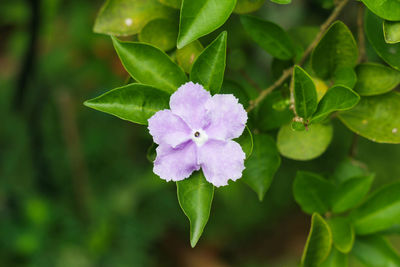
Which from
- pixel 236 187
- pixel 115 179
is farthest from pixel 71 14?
pixel 236 187

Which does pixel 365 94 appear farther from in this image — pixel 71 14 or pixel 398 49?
pixel 71 14

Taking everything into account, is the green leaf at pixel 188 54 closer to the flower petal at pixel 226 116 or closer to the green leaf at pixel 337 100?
the flower petal at pixel 226 116

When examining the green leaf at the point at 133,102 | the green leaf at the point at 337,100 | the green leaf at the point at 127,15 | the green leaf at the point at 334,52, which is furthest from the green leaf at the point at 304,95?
the green leaf at the point at 127,15

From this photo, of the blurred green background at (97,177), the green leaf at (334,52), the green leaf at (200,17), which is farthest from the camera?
the blurred green background at (97,177)

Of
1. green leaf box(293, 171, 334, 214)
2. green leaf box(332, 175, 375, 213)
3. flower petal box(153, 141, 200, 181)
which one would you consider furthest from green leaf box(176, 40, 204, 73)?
green leaf box(332, 175, 375, 213)

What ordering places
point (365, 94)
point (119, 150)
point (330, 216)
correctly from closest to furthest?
point (365, 94)
point (330, 216)
point (119, 150)

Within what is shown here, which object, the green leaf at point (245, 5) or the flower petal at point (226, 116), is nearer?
the flower petal at point (226, 116)

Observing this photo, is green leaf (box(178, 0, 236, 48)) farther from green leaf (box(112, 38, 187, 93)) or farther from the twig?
the twig
